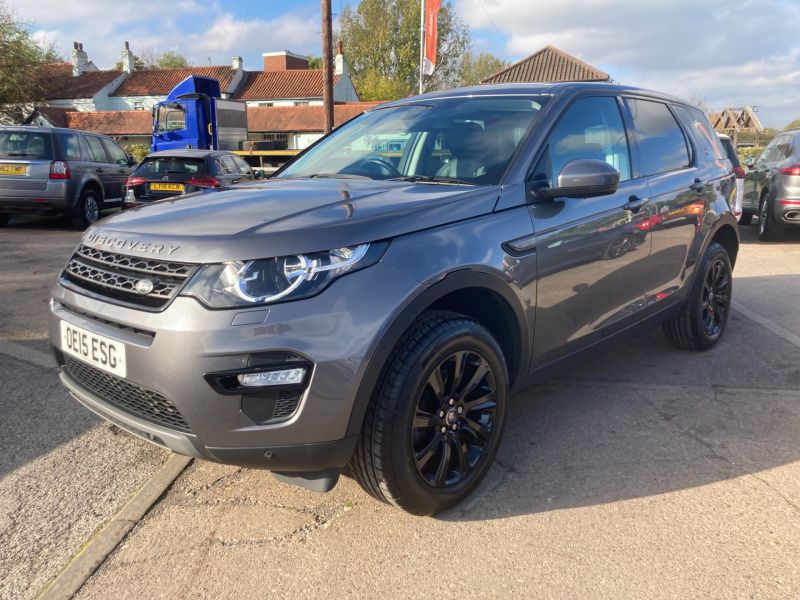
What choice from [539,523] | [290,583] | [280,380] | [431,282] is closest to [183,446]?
[280,380]

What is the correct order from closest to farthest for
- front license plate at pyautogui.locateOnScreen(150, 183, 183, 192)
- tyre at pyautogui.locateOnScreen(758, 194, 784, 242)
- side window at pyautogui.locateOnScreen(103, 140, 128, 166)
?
tyre at pyautogui.locateOnScreen(758, 194, 784, 242) < front license plate at pyautogui.locateOnScreen(150, 183, 183, 192) < side window at pyautogui.locateOnScreen(103, 140, 128, 166)

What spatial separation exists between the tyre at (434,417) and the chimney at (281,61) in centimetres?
6426

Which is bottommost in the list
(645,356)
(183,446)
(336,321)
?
(645,356)

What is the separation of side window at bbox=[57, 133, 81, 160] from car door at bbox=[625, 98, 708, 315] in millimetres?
9827

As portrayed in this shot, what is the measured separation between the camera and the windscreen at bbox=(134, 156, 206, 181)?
35.0ft

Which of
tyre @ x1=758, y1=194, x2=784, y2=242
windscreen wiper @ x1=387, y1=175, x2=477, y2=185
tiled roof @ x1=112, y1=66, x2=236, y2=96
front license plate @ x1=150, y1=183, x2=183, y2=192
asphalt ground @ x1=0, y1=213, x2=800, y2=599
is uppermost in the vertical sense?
tiled roof @ x1=112, y1=66, x2=236, y2=96

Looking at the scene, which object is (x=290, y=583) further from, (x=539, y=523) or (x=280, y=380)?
(x=539, y=523)

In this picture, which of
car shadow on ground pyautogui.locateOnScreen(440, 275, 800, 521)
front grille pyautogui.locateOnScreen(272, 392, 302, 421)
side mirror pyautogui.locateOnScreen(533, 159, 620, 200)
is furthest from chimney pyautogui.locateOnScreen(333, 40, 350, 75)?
front grille pyautogui.locateOnScreen(272, 392, 302, 421)

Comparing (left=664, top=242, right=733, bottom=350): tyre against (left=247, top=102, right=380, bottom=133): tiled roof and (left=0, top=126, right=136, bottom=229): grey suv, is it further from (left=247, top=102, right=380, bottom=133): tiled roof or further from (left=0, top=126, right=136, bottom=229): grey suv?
(left=247, top=102, right=380, bottom=133): tiled roof

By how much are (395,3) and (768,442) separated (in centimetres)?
6294

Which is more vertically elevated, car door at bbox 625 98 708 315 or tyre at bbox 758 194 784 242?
car door at bbox 625 98 708 315

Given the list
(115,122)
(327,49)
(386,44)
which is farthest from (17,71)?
(386,44)

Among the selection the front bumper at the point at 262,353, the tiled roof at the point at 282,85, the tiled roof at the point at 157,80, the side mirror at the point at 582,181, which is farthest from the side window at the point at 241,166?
the tiled roof at the point at 157,80

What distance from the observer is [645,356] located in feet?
15.5
